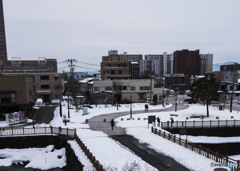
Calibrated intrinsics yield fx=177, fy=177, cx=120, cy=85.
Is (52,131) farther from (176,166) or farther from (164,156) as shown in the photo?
(176,166)


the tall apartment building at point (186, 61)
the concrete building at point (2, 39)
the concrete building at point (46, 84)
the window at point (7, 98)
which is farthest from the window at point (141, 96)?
the concrete building at point (2, 39)

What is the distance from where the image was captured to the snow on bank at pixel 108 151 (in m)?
14.9

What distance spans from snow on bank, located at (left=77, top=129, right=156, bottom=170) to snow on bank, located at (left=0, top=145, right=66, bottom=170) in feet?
13.1

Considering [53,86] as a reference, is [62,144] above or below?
below

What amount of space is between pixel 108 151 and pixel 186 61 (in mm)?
123033

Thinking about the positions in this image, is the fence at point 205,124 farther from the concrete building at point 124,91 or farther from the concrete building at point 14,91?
the concrete building at point 14,91

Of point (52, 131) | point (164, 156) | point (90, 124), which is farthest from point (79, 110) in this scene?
point (164, 156)

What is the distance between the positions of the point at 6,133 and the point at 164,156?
70.2 feet

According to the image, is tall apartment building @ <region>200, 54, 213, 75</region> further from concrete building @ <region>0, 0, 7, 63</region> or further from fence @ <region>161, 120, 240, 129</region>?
concrete building @ <region>0, 0, 7, 63</region>

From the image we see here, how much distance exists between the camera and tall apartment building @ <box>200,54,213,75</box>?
136m

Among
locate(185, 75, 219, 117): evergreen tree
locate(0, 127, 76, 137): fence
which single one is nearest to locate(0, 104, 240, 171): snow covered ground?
locate(0, 127, 76, 137): fence

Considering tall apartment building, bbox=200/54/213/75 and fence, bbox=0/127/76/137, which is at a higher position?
tall apartment building, bbox=200/54/213/75

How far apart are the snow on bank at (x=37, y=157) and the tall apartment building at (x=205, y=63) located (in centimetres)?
13285

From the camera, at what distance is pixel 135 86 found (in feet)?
175
